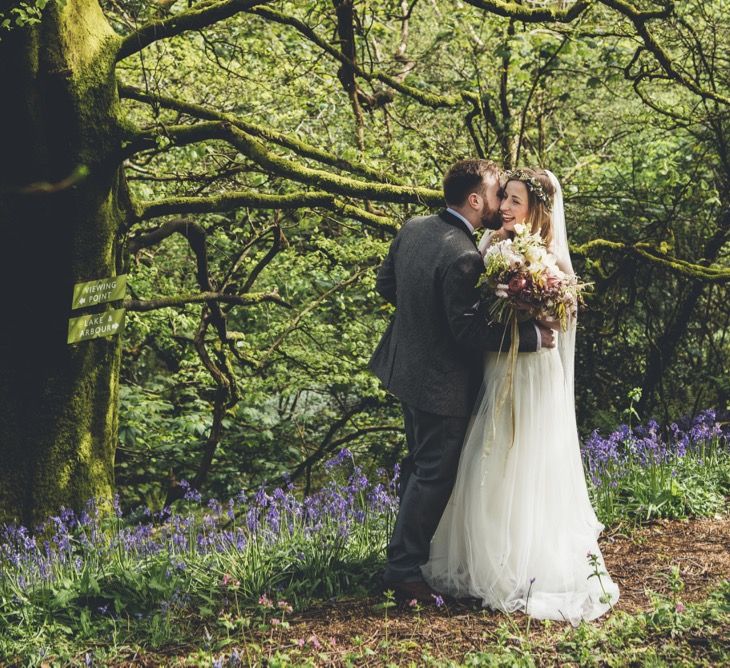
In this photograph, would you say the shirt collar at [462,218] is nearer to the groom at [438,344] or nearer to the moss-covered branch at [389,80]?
the groom at [438,344]

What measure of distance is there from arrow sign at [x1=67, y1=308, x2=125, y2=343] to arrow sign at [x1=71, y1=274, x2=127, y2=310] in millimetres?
95

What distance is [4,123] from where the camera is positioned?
17.9ft

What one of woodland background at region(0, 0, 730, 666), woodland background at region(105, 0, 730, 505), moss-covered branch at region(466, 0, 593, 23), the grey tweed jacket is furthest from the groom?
woodland background at region(105, 0, 730, 505)

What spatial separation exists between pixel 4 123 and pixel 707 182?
20.8 feet

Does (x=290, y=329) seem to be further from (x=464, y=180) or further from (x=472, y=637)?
(x=472, y=637)

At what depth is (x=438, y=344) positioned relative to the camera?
457 centimetres

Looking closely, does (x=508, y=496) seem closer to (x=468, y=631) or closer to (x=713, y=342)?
(x=468, y=631)

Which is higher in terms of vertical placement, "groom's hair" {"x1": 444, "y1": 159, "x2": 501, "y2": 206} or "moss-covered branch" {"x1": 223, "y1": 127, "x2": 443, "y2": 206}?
"moss-covered branch" {"x1": 223, "y1": 127, "x2": 443, "y2": 206}

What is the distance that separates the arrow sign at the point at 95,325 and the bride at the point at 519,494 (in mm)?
2462

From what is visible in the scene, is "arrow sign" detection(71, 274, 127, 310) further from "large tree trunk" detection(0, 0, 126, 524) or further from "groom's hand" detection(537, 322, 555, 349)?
"groom's hand" detection(537, 322, 555, 349)

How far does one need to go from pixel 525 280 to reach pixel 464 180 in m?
0.71

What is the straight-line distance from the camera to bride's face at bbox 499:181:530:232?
463 cm

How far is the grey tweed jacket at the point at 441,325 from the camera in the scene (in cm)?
445

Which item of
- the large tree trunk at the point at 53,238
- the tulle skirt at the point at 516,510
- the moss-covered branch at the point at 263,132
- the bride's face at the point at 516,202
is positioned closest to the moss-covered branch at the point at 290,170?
the moss-covered branch at the point at 263,132
